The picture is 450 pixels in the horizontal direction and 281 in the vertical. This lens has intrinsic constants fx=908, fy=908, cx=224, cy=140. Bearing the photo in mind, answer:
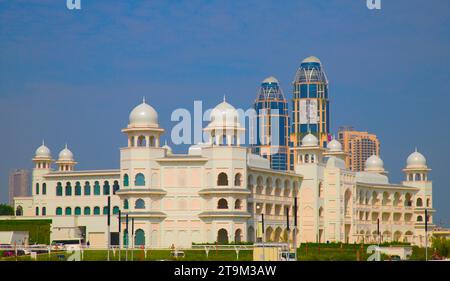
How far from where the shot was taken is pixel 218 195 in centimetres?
8100

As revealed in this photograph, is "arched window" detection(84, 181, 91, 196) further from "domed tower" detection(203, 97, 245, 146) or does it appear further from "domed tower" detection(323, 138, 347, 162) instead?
"domed tower" detection(323, 138, 347, 162)

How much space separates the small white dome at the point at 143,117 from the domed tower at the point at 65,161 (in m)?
21.9

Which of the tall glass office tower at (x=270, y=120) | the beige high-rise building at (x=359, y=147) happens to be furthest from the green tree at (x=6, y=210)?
the beige high-rise building at (x=359, y=147)

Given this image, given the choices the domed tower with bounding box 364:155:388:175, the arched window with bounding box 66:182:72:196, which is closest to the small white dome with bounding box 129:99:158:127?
the arched window with bounding box 66:182:72:196

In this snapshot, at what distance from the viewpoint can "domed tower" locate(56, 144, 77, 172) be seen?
10169cm

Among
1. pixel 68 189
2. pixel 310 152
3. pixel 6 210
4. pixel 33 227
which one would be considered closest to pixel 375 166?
pixel 310 152

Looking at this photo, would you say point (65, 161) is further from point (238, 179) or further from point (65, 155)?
point (238, 179)

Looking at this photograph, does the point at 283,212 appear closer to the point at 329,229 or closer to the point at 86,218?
the point at 329,229

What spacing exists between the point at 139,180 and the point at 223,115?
9.66 m

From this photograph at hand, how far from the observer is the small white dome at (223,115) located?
80.6 metres

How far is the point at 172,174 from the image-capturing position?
270 ft

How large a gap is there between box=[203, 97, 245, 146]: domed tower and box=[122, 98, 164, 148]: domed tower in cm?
455

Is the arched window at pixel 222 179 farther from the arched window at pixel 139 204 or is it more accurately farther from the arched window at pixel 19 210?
the arched window at pixel 19 210
